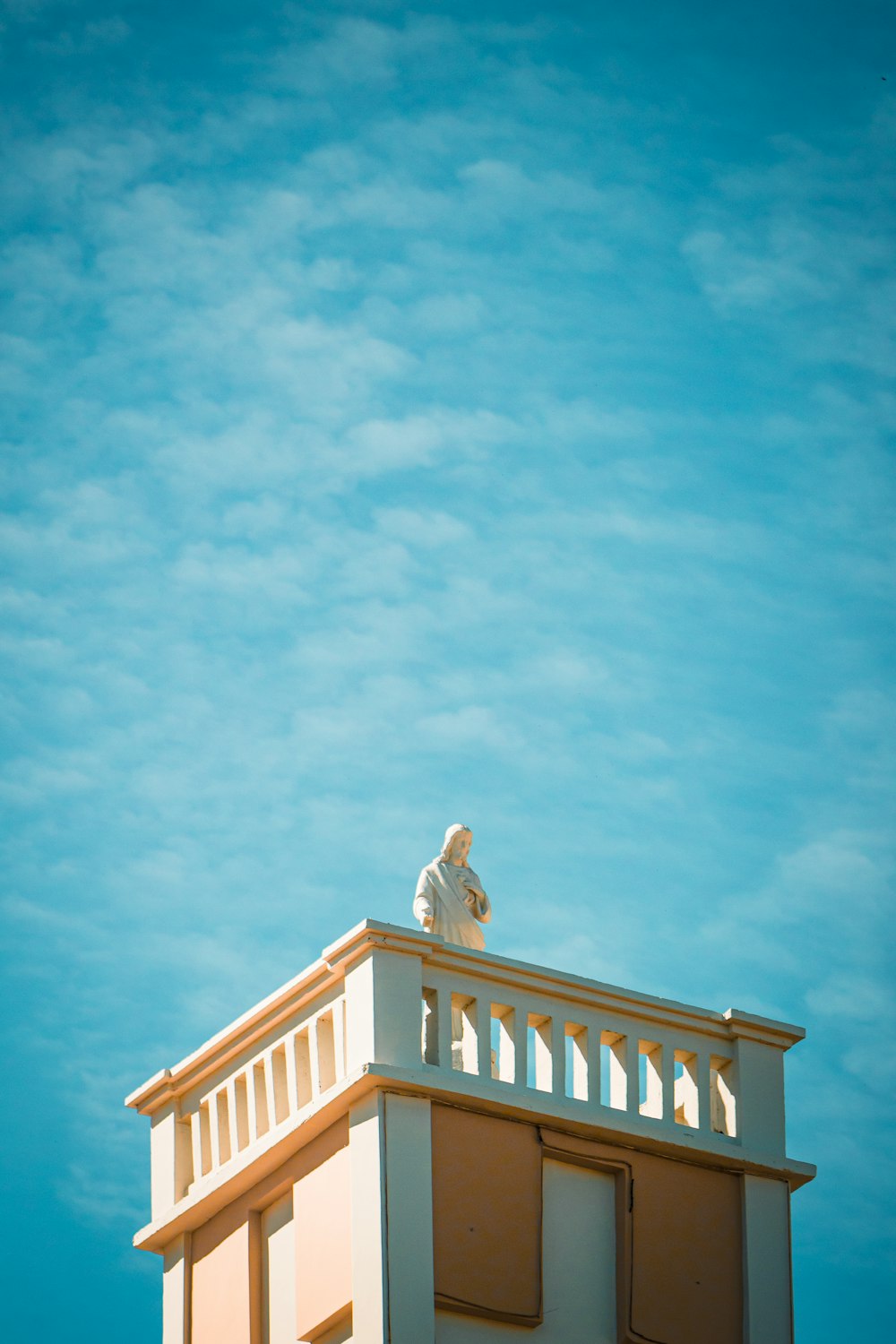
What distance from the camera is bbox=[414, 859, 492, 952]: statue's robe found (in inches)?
1009

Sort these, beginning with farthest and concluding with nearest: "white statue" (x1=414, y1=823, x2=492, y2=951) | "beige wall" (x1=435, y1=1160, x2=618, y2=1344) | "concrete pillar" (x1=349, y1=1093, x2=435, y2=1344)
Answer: "white statue" (x1=414, y1=823, x2=492, y2=951) → "beige wall" (x1=435, y1=1160, x2=618, y2=1344) → "concrete pillar" (x1=349, y1=1093, x2=435, y2=1344)

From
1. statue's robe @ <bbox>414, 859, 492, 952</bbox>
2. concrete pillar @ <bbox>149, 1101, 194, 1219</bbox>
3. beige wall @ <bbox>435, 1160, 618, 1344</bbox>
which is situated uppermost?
statue's robe @ <bbox>414, 859, 492, 952</bbox>

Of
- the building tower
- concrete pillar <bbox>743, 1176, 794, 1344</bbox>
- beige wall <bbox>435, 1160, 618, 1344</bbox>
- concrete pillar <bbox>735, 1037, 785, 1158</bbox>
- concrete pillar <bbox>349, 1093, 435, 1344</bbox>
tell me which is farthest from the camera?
concrete pillar <bbox>735, 1037, 785, 1158</bbox>

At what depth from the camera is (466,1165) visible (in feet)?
74.5

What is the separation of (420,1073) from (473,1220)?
1.34m

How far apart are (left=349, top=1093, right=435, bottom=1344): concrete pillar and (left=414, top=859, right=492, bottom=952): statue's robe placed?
3.22 meters

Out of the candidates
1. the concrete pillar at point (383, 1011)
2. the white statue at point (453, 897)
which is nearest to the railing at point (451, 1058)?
the concrete pillar at point (383, 1011)

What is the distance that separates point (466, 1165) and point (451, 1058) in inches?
→ 36.5

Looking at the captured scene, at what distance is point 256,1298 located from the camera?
2355cm

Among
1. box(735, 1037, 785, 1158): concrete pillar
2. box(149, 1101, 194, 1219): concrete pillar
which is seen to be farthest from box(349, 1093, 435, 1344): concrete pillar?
box(735, 1037, 785, 1158): concrete pillar

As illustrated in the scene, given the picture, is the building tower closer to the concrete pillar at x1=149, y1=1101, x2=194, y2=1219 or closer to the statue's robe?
the concrete pillar at x1=149, y1=1101, x2=194, y2=1219

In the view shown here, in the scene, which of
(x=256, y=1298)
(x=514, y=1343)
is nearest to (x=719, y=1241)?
(x=514, y=1343)

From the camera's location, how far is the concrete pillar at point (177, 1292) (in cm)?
2447

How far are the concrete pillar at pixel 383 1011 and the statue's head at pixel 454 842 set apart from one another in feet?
11.5
